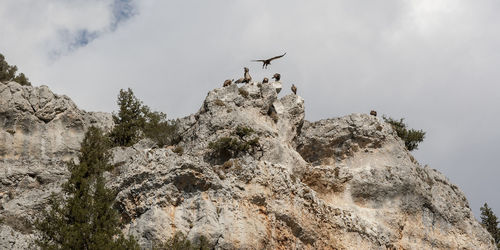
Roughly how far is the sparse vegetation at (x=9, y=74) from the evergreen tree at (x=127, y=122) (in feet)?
30.2

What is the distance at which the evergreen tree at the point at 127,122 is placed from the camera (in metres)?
58.6

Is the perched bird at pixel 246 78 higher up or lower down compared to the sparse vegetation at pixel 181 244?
higher up

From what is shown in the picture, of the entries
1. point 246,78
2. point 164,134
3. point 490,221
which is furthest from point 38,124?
point 490,221

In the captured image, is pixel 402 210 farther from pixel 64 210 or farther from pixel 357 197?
pixel 64 210

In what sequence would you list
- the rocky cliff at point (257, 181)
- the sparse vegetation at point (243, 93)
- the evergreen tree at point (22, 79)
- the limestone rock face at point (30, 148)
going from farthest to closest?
1. the evergreen tree at point (22, 79)
2. the sparse vegetation at point (243, 93)
3. the limestone rock face at point (30, 148)
4. the rocky cliff at point (257, 181)

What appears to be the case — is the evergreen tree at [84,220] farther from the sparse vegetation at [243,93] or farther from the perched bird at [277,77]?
the perched bird at [277,77]

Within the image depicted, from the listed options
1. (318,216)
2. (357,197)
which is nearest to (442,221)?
(357,197)

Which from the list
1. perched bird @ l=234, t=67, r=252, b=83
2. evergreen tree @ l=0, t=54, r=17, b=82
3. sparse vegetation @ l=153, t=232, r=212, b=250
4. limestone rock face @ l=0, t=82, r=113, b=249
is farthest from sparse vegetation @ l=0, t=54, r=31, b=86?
sparse vegetation @ l=153, t=232, r=212, b=250

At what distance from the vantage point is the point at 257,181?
42.1 m

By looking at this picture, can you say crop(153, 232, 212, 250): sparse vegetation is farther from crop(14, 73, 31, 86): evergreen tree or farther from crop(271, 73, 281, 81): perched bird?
A: crop(14, 73, 31, 86): evergreen tree

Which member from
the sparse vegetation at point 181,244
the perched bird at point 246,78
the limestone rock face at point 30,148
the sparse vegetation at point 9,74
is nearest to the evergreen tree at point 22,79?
the sparse vegetation at point 9,74

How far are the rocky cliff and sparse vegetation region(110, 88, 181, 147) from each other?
4.27 ft

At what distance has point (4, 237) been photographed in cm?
3741

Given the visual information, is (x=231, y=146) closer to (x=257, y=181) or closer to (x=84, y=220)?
(x=257, y=181)
